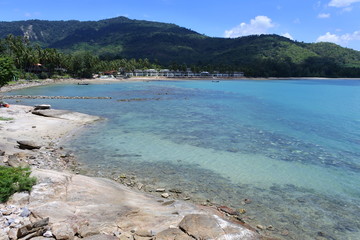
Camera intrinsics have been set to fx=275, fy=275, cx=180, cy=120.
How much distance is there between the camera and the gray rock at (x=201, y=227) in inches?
369

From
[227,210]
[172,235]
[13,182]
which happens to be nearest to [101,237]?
[172,235]

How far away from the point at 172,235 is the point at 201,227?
3.66 ft

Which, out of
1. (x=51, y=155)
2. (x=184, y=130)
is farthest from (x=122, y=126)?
(x=51, y=155)

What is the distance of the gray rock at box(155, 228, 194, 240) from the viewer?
9.16 m

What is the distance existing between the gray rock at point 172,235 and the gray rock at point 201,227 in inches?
7.5

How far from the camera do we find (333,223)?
1327 cm

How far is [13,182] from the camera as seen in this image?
11.4 metres

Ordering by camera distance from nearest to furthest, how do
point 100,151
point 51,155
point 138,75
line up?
point 51,155, point 100,151, point 138,75

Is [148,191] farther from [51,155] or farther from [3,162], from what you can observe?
[51,155]

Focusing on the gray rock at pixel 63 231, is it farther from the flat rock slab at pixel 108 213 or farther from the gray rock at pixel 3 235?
the gray rock at pixel 3 235

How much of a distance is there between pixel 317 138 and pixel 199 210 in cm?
2351

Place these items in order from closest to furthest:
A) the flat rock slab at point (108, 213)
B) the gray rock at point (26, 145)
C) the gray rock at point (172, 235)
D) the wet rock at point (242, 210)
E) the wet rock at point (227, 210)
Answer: the gray rock at point (172, 235)
the flat rock slab at point (108, 213)
the wet rock at point (227, 210)
the wet rock at point (242, 210)
the gray rock at point (26, 145)

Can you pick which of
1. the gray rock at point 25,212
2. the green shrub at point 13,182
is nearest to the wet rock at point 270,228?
the gray rock at point 25,212

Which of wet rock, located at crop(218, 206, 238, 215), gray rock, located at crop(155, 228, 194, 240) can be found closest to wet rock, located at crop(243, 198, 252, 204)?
wet rock, located at crop(218, 206, 238, 215)
